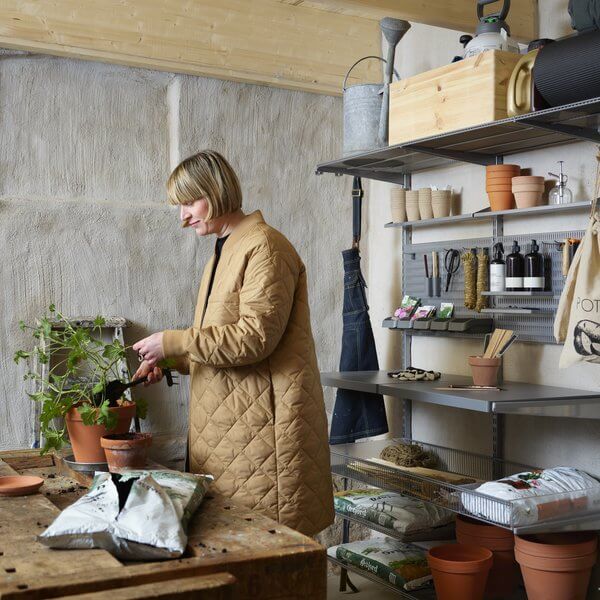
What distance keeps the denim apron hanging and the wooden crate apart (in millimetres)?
651

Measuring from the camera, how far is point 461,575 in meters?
2.82

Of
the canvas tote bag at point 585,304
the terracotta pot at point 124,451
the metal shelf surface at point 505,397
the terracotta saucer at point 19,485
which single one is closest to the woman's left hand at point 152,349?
the terracotta pot at point 124,451

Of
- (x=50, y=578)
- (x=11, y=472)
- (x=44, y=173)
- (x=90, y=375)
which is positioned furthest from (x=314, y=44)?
(x=50, y=578)

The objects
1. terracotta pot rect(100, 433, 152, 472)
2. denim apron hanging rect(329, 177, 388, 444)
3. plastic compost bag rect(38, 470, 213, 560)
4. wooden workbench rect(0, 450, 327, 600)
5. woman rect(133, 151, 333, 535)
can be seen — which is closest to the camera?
wooden workbench rect(0, 450, 327, 600)

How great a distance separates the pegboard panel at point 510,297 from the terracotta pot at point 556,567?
76 centimetres

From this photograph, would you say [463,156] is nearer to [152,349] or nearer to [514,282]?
[514,282]

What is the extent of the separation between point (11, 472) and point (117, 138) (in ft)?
6.12

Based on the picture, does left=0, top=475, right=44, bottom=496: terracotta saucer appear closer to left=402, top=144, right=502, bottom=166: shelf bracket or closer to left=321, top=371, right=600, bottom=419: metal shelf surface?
left=321, top=371, right=600, bottom=419: metal shelf surface

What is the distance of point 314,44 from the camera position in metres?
4.00

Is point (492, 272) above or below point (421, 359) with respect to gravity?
above

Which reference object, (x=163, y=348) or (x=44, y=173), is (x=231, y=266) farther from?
(x=44, y=173)

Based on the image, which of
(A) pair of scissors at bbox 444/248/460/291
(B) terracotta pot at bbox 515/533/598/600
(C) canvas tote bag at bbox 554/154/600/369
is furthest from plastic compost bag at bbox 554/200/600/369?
(A) pair of scissors at bbox 444/248/460/291

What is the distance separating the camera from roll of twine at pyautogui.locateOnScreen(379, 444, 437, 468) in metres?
3.39

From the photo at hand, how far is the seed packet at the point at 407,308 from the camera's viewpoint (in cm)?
366
